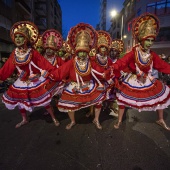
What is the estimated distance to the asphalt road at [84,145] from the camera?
2256mm

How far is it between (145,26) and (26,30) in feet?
8.12

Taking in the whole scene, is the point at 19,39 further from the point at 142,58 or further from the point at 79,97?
the point at 142,58

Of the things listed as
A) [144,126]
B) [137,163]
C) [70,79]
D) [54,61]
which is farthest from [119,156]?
[54,61]

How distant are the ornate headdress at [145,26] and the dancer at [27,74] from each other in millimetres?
2025

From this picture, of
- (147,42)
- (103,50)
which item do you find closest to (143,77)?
(147,42)

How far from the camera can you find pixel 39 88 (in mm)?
3248

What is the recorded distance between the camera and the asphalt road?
226 centimetres

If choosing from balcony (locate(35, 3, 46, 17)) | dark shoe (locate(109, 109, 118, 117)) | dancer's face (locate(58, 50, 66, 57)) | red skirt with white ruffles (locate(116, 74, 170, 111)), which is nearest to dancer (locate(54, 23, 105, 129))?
red skirt with white ruffles (locate(116, 74, 170, 111))

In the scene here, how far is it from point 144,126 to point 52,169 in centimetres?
236

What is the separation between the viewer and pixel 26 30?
3092 mm

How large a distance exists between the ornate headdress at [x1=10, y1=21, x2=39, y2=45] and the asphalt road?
6.85 feet

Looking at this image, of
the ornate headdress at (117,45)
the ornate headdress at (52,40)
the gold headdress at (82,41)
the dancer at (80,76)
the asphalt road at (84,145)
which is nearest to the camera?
the asphalt road at (84,145)

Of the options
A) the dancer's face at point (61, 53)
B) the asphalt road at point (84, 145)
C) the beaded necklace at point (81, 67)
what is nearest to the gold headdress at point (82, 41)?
the beaded necklace at point (81, 67)

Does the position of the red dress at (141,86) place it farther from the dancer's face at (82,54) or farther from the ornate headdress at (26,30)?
the ornate headdress at (26,30)
